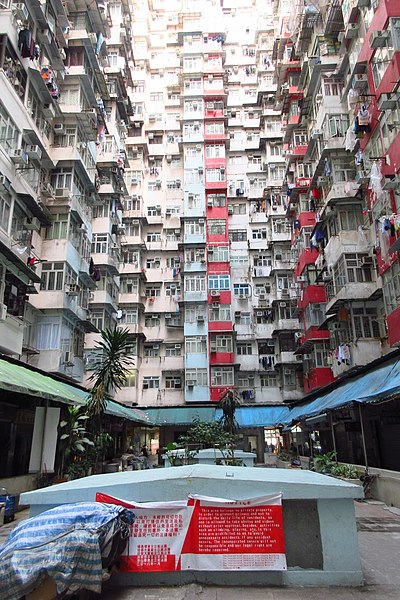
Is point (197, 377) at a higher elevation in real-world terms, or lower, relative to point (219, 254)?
lower

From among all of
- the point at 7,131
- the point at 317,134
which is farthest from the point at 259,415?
the point at 7,131

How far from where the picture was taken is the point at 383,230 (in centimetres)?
1530

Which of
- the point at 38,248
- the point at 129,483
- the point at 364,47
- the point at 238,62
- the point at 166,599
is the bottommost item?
the point at 166,599

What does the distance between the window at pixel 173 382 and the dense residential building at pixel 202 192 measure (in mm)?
160

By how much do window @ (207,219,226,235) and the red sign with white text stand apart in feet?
101

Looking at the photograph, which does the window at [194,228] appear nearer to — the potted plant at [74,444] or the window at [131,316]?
the window at [131,316]

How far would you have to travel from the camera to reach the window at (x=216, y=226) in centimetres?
3506

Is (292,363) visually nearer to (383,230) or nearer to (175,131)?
(383,230)

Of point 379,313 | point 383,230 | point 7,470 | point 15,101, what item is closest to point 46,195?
point 15,101

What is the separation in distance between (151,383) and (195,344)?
4.22m

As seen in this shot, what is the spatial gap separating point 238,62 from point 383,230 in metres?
33.6

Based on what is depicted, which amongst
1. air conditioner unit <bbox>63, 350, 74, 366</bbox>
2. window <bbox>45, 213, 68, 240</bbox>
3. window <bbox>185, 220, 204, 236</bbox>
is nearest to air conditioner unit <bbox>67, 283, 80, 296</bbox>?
window <bbox>45, 213, 68, 240</bbox>

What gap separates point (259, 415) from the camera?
3083 cm

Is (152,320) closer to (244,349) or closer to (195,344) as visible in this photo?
(195,344)
